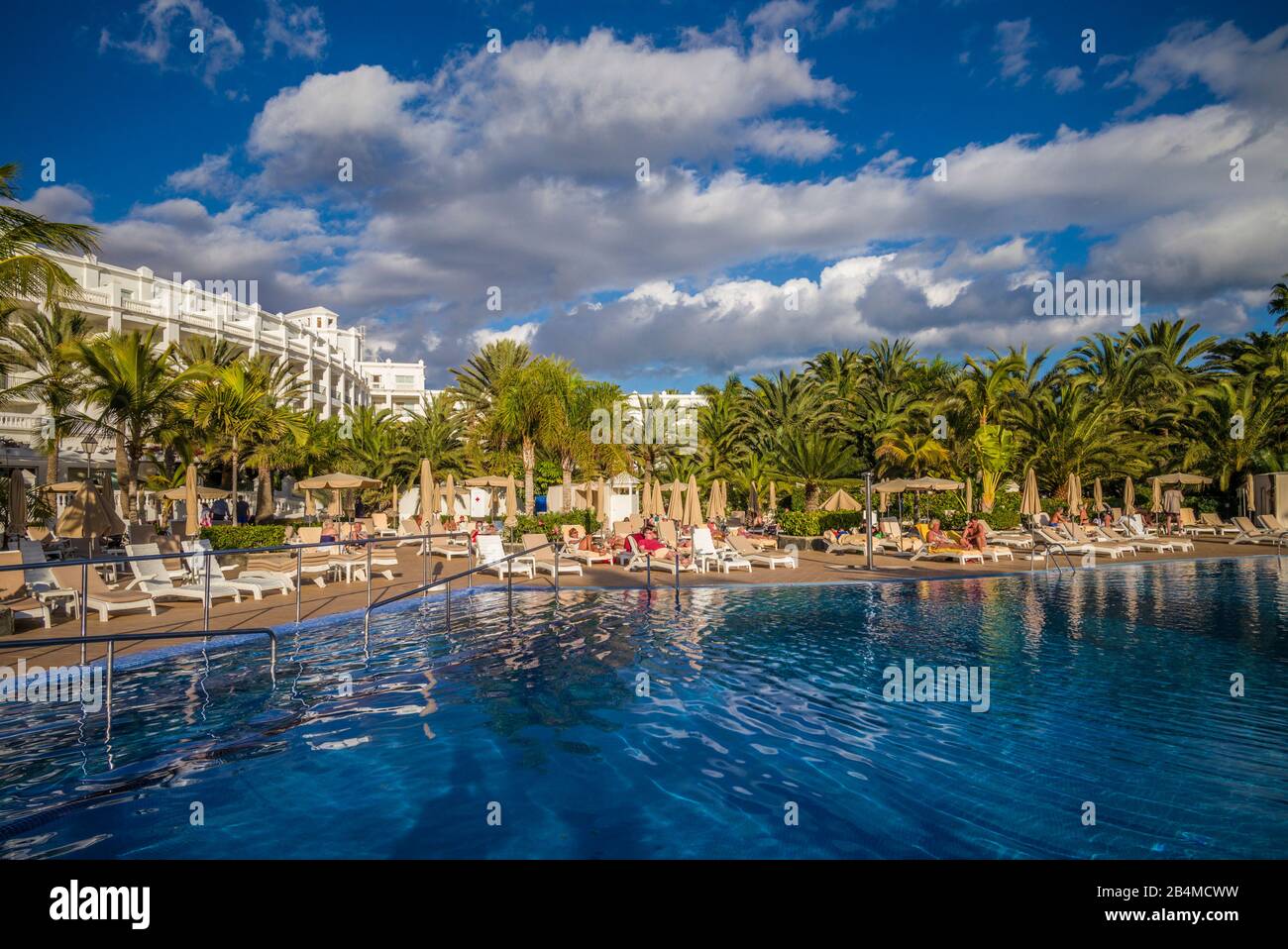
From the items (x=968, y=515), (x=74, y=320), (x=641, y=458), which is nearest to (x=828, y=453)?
(x=968, y=515)

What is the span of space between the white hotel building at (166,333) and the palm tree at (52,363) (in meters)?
0.89

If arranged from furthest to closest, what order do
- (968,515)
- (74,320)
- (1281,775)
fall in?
(74,320) → (968,515) → (1281,775)

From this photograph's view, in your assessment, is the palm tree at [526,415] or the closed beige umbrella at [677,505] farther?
the palm tree at [526,415]

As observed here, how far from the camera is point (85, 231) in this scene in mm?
11828

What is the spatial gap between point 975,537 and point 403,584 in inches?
532

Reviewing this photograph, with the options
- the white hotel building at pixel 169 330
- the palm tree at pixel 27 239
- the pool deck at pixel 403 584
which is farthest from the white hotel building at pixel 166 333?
the pool deck at pixel 403 584

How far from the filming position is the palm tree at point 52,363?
1925 cm

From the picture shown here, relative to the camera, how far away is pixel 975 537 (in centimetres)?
1861

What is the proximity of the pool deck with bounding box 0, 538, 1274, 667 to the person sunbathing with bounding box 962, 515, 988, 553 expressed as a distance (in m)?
0.52

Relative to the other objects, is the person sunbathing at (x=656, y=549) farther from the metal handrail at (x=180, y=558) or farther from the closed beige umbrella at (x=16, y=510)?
the closed beige umbrella at (x=16, y=510)

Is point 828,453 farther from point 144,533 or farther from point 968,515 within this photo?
point 144,533

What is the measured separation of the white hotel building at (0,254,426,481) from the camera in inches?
1212

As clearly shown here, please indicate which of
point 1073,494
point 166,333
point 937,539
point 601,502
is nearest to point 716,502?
point 601,502
